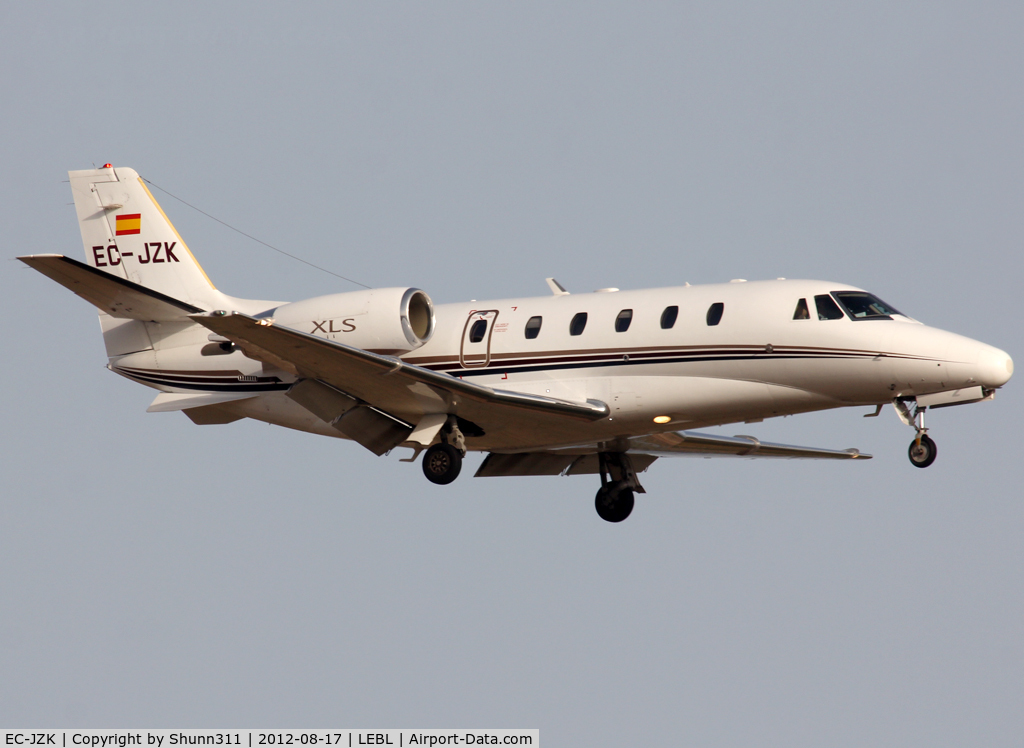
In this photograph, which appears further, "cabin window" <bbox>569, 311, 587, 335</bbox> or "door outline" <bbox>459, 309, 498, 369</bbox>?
"door outline" <bbox>459, 309, 498, 369</bbox>

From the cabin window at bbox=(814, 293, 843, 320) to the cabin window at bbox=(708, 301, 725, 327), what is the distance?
1344 mm

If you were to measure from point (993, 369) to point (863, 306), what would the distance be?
6.63 feet

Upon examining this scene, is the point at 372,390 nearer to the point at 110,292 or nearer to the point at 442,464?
the point at 442,464

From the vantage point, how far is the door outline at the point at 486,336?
20969 millimetres

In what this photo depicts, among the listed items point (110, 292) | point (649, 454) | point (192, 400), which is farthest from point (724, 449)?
point (110, 292)

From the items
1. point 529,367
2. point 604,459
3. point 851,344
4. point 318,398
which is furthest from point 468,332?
point 851,344

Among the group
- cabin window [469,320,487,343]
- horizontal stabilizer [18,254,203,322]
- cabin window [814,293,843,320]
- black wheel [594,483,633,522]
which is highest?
horizontal stabilizer [18,254,203,322]

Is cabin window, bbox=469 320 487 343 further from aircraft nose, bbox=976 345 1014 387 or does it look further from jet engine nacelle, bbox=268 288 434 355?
aircraft nose, bbox=976 345 1014 387

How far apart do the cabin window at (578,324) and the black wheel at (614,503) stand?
425 centimetres

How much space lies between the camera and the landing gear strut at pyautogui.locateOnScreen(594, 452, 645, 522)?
77.4 ft

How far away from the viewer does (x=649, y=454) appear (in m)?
23.7

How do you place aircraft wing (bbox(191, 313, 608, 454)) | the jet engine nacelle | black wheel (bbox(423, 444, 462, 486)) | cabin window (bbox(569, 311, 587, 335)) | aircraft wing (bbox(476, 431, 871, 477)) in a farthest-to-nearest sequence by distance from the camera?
aircraft wing (bbox(476, 431, 871, 477)), the jet engine nacelle, cabin window (bbox(569, 311, 587, 335)), black wheel (bbox(423, 444, 462, 486)), aircraft wing (bbox(191, 313, 608, 454))

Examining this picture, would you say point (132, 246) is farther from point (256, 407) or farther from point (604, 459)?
point (604, 459)

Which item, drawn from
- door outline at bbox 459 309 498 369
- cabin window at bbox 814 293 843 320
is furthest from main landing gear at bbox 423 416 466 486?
cabin window at bbox 814 293 843 320
